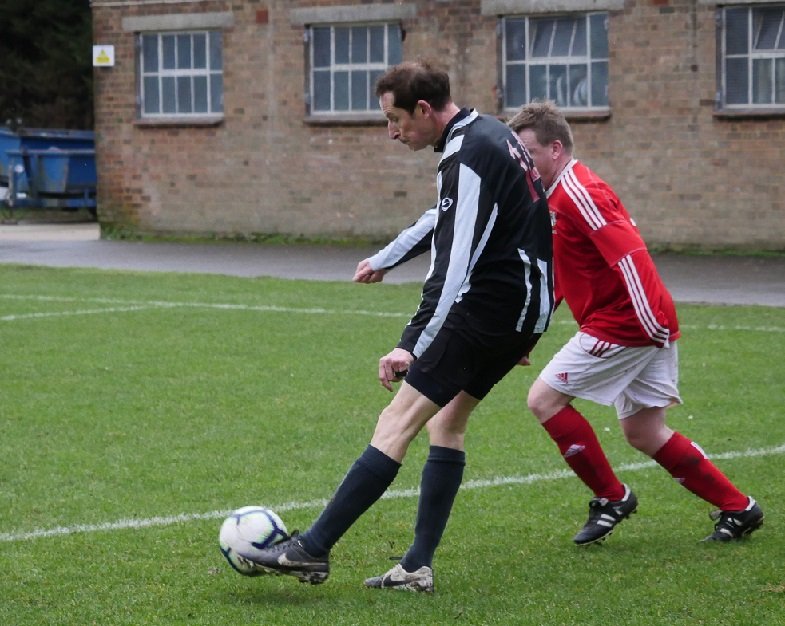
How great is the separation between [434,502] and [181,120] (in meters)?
20.9

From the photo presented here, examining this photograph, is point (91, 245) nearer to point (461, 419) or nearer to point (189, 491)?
point (189, 491)

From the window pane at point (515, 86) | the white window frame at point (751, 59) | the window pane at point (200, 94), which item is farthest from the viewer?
the window pane at point (200, 94)

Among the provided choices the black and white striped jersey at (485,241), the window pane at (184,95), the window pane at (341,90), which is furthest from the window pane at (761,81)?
the black and white striped jersey at (485,241)

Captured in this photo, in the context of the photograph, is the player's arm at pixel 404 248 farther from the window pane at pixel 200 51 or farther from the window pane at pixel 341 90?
the window pane at pixel 200 51

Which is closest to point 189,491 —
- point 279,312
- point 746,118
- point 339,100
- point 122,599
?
point 122,599

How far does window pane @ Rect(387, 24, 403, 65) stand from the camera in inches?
961

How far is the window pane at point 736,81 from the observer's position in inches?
869

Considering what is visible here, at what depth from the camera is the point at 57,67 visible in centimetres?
3884

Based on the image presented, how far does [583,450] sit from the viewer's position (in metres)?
6.39

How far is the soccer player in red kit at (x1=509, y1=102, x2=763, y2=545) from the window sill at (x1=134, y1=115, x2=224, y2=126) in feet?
64.8

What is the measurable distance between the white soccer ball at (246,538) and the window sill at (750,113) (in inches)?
684

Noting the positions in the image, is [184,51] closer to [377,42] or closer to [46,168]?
[377,42]

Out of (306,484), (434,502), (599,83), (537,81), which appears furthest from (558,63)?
(434,502)

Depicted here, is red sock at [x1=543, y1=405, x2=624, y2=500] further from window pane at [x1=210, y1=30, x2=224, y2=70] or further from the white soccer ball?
window pane at [x1=210, y1=30, x2=224, y2=70]
